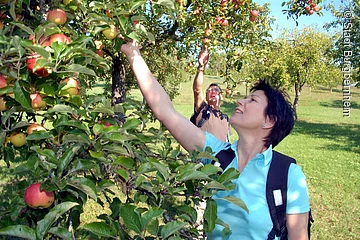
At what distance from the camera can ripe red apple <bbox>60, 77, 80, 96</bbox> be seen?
1.20 m

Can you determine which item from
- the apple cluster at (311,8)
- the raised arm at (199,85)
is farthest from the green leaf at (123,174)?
the apple cluster at (311,8)

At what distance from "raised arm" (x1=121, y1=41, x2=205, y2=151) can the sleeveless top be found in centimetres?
200

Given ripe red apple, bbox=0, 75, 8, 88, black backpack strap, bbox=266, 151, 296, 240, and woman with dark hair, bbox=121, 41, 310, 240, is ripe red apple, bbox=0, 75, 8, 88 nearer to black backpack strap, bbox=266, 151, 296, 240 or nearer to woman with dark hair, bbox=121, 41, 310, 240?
woman with dark hair, bbox=121, 41, 310, 240

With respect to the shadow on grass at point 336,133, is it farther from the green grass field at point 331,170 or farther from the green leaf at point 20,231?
the green leaf at point 20,231

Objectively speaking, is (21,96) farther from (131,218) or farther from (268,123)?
(268,123)

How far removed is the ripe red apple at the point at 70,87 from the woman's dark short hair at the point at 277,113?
903 mm

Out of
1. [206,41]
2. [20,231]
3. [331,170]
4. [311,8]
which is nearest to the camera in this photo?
[20,231]

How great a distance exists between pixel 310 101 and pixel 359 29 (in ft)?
57.3

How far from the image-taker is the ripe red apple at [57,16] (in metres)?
1.41

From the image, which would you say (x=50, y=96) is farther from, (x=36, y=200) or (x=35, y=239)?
(x=35, y=239)

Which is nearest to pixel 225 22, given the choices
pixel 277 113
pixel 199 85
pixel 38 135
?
pixel 199 85

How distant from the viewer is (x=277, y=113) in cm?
170

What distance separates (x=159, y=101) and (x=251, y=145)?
498mm

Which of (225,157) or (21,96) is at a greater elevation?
(21,96)
